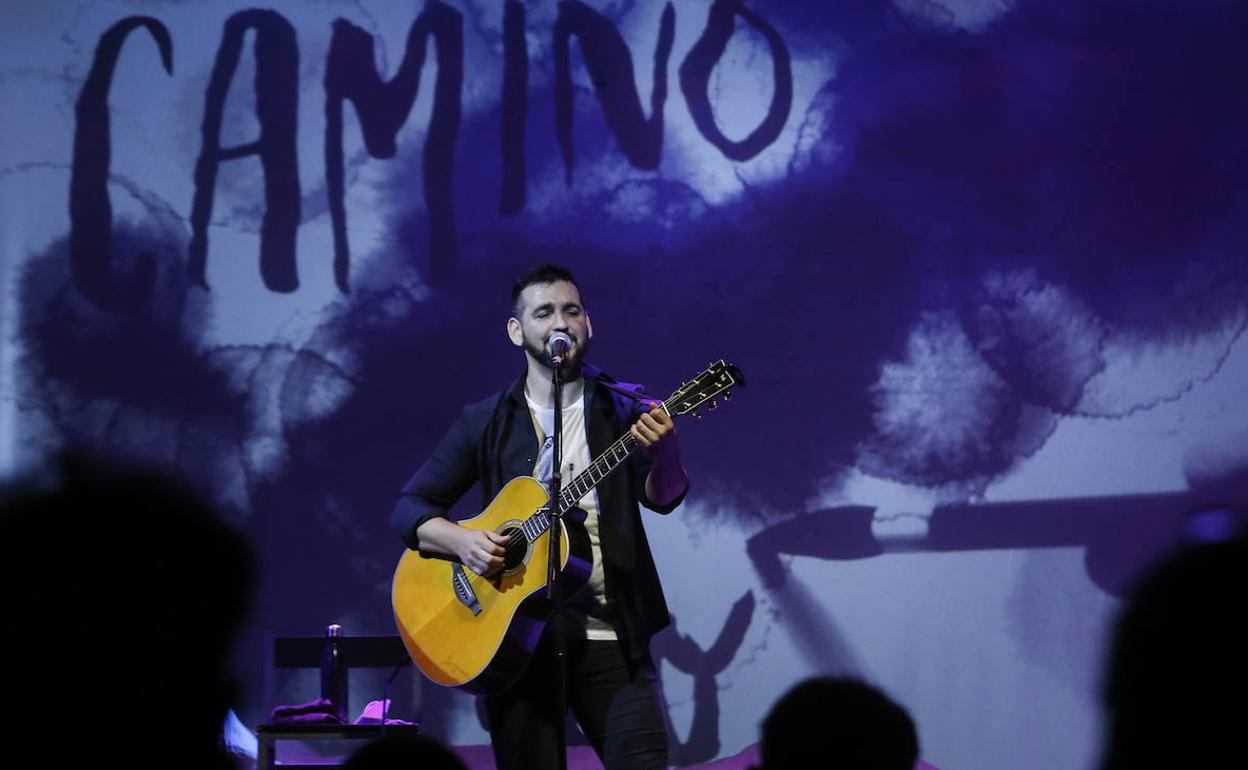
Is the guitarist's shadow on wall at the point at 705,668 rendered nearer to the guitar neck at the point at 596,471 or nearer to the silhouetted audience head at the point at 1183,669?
the guitar neck at the point at 596,471

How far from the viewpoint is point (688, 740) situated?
5.33 metres

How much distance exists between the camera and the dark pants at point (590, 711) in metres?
3.35

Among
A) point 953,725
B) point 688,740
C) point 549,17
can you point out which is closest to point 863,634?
point 953,725

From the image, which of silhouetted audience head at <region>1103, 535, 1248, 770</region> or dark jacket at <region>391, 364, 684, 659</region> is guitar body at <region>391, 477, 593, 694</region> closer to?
dark jacket at <region>391, 364, 684, 659</region>

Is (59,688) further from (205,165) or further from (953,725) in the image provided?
(205,165)

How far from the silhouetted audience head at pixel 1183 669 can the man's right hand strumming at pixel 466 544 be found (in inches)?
101

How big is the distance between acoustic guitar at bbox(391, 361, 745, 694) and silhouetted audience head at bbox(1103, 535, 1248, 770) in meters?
2.26

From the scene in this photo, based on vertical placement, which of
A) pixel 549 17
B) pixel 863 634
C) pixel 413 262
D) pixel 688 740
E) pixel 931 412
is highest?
pixel 549 17

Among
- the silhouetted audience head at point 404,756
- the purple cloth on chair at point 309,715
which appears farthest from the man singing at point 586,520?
the silhouetted audience head at point 404,756

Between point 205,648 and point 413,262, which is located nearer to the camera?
point 205,648

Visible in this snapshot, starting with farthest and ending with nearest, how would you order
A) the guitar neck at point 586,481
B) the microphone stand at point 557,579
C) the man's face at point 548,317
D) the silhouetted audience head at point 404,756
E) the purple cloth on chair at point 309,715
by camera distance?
the purple cloth on chair at point 309,715, the man's face at point 548,317, the guitar neck at point 586,481, the microphone stand at point 557,579, the silhouetted audience head at point 404,756

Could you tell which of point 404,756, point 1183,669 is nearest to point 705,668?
point 404,756

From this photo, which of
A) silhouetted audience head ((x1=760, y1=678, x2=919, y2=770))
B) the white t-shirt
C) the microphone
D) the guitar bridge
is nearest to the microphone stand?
the microphone

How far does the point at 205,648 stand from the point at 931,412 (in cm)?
458
